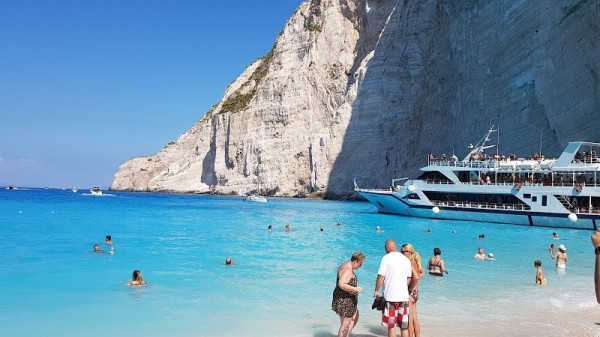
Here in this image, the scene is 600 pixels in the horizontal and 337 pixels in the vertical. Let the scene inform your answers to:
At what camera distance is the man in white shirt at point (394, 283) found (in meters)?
7.96

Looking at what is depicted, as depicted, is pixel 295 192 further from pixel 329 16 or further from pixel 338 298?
pixel 338 298

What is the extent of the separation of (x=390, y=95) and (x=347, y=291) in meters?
70.7

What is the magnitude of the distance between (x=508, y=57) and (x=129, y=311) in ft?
167

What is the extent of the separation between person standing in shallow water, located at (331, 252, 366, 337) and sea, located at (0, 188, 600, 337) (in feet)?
4.96

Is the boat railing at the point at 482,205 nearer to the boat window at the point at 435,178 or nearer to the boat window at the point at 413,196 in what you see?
the boat window at the point at 413,196

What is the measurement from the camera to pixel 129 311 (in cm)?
1226

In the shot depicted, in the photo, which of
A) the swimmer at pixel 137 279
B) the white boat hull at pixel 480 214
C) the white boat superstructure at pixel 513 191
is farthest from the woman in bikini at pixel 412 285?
the white boat hull at pixel 480 214

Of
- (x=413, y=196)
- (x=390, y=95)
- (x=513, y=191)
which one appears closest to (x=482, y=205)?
(x=513, y=191)

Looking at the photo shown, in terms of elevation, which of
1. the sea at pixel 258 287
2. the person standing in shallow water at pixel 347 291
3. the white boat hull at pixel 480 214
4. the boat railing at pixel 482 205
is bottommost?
the sea at pixel 258 287

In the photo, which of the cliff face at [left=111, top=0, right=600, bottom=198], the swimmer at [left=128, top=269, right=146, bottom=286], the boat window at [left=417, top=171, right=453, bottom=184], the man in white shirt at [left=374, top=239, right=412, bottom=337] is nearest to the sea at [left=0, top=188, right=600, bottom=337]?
the swimmer at [left=128, top=269, right=146, bottom=286]

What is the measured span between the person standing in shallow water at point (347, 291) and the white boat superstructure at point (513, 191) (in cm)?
3051

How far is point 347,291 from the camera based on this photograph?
8.16m

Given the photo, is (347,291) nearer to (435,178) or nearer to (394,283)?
(394,283)

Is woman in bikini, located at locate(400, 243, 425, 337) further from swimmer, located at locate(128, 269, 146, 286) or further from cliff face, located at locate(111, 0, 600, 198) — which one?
cliff face, located at locate(111, 0, 600, 198)
